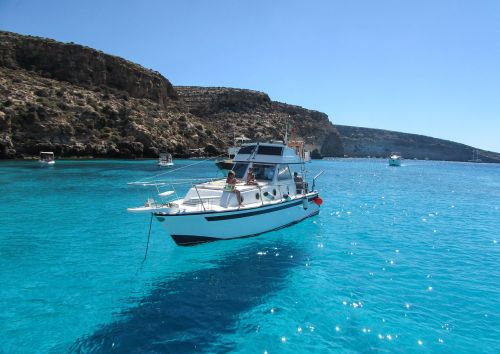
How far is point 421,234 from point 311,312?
12.2m

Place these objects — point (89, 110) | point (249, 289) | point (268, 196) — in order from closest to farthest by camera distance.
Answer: point (249, 289) < point (268, 196) < point (89, 110)

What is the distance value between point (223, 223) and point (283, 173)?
6.08 metres

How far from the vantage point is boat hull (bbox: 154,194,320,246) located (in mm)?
13281

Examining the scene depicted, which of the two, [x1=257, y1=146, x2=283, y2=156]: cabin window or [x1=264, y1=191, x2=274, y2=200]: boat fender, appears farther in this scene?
[x1=257, y1=146, x2=283, y2=156]: cabin window

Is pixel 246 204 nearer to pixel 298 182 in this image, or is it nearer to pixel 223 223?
pixel 223 223

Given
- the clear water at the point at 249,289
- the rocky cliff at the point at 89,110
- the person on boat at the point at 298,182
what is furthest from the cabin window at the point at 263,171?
the rocky cliff at the point at 89,110

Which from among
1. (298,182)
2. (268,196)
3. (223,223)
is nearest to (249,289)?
(223,223)

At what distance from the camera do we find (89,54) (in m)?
90.7

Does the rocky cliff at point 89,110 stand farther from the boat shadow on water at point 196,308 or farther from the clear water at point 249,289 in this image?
the boat shadow on water at point 196,308

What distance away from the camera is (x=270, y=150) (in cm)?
1884

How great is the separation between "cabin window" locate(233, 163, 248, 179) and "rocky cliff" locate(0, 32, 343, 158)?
59.8 meters

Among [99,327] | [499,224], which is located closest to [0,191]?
[99,327]

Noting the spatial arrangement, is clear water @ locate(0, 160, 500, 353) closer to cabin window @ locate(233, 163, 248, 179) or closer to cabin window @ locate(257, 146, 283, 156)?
cabin window @ locate(233, 163, 248, 179)

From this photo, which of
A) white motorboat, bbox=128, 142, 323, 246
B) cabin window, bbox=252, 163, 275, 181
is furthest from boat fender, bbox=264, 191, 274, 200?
cabin window, bbox=252, 163, 275, 181
